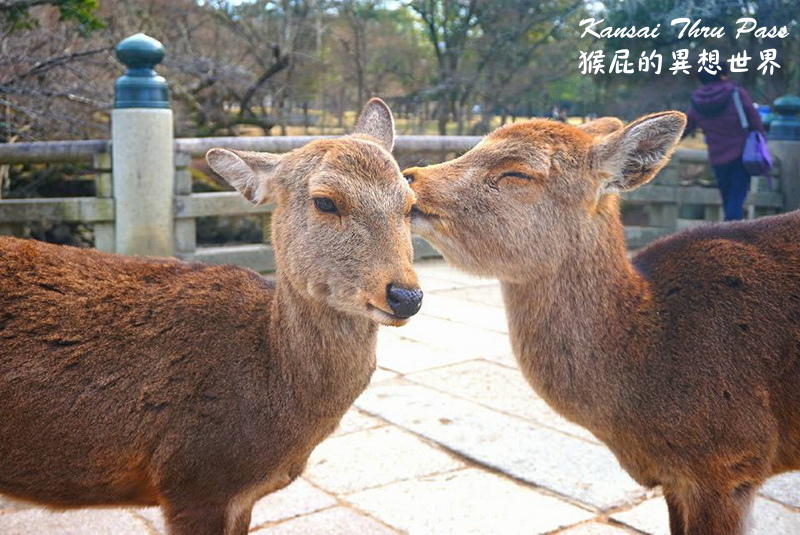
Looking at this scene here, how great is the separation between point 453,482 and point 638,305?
4.54 ft

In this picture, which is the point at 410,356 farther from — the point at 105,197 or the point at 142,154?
the point at 105,197

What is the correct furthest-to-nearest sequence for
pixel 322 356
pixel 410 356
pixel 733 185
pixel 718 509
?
pixel 733 185
pixel 410 356
pixel 322 356
pixel 718 509

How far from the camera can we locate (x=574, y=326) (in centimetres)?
332

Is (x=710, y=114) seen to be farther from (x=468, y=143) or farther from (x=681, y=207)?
(x=681, y=207)

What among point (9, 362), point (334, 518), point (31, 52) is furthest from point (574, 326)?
point (31, 52)

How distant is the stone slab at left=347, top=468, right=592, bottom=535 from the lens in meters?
3.76

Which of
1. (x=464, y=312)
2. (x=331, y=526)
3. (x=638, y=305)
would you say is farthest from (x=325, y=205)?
(x=464, y=312)

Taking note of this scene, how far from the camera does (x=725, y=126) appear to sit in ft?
30.5

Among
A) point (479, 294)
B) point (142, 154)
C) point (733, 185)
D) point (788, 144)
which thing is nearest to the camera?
point (142, 154)

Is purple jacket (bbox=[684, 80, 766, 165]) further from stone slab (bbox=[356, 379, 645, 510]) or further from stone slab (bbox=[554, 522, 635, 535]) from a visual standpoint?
stone slab (bbox=[554, 522, 635, 535])

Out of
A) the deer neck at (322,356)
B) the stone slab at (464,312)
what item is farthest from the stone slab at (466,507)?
the stone slab at (464,312)

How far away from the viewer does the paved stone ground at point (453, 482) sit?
12.3 ft

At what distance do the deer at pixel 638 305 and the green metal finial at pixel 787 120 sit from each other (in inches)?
394

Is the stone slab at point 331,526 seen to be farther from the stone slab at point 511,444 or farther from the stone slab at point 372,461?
the stone slab at point 511,444
